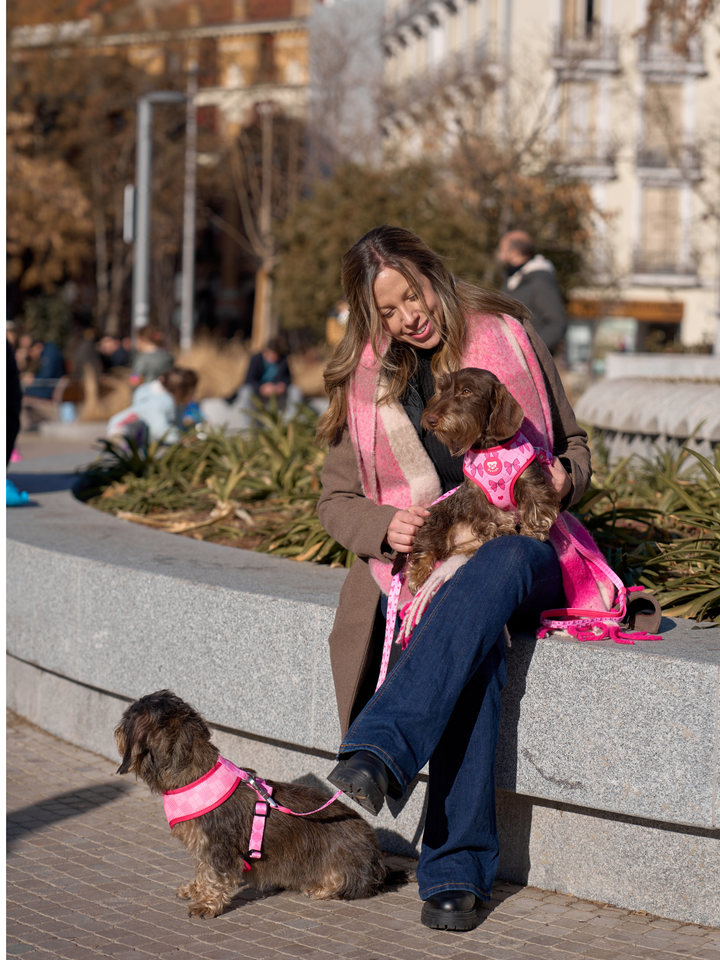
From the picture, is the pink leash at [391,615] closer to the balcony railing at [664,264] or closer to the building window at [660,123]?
the balcony railing at [664,264]

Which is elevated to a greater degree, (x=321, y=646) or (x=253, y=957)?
(x=321, y=646)

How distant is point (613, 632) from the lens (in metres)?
3.66

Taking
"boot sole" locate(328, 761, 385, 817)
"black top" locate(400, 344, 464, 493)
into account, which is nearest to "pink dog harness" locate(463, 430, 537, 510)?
"black top" locate(400, 344, 464, 493)

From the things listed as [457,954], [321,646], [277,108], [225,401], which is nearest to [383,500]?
[321,646]

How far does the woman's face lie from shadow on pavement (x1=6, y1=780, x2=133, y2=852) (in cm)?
218

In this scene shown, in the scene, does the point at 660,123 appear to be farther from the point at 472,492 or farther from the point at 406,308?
the point at 472,492

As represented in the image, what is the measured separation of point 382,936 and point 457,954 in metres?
0.24

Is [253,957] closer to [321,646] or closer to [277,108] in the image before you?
[321,646]

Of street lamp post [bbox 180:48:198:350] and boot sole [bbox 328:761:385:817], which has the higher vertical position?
street lamp post [bbox 180:48:198:350]

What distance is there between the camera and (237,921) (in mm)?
3617

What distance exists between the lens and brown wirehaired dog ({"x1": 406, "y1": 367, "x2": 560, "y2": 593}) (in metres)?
3.39

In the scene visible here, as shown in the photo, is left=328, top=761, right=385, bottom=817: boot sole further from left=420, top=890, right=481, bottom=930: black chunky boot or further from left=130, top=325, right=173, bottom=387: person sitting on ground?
left=130, top=325, right=173, bottom=387: person sitting on ground

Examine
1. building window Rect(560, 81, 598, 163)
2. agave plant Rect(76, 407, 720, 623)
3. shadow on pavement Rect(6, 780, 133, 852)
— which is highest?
building window Rect(560, 81, 598, 163)

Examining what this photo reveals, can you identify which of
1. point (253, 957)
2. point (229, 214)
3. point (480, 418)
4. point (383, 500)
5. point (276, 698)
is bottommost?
point (253, 957)
